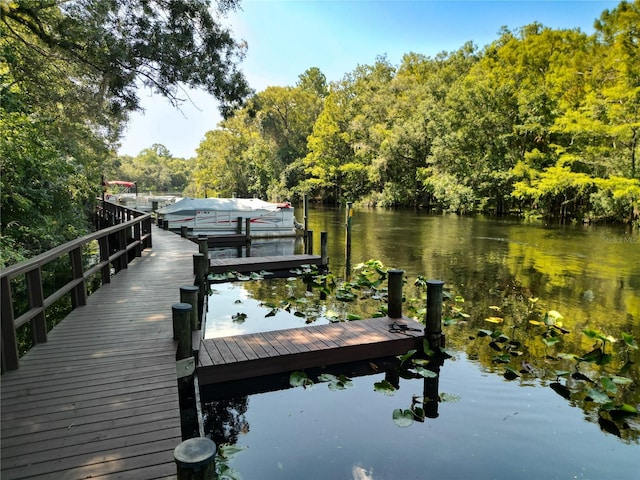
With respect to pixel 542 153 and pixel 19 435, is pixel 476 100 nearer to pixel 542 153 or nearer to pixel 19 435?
pixel 542 153

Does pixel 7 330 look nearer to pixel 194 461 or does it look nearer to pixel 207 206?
pixel 194 461

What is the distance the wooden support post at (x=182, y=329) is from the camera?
412 cm

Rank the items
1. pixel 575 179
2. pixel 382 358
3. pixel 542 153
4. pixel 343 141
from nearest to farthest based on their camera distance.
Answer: pixel 382 358, pixel 575 179, pixel 542 153, pixel 343 141

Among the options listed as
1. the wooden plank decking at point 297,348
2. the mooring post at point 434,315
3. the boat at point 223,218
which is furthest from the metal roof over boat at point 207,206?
the mooring post at point 434,315

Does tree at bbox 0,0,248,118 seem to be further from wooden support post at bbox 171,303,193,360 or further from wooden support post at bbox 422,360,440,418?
wooden support post at bbox 422,360,440,418

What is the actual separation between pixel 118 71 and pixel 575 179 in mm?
22991

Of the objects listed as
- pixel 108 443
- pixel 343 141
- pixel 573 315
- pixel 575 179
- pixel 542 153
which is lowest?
pixel 573 315

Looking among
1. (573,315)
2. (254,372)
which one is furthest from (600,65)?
(254,372)

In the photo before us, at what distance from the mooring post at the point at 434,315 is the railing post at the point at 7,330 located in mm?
4523

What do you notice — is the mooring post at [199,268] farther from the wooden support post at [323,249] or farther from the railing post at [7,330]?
the wooden support post at [323,249]

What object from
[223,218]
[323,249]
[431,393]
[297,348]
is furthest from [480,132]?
[297,348]

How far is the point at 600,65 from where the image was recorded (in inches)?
906

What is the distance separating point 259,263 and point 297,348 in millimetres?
6184

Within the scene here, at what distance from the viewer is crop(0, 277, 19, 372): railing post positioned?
3.36 m
